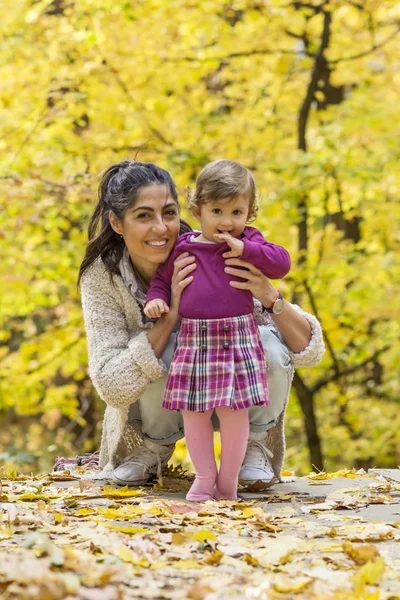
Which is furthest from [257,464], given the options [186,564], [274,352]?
[186,564]

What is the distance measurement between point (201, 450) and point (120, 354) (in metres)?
0.54

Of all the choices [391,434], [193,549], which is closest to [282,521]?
[193,549]

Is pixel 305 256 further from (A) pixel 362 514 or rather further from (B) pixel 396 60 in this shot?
(A) pixel 362 514

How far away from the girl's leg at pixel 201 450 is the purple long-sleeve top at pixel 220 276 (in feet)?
1.26

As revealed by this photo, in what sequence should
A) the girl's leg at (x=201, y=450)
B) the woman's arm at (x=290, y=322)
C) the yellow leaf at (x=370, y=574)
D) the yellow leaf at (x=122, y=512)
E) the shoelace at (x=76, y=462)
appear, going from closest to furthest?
the yellow leaf at (x=370, y=574) < the yellow leaf at (x=122, y=512) < the girl's leg at (x=201, y=450) < the woman's arm at (x=290, y=322) < the shoelace at (x=76, y=462)

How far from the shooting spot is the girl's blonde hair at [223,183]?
115 inches

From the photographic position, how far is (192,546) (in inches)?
88.5

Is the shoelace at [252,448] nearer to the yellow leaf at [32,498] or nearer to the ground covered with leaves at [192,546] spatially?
the ground covered with leaves at [192,546]

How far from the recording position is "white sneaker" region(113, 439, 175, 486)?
3.47 meters

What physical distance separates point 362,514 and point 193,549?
0.91m

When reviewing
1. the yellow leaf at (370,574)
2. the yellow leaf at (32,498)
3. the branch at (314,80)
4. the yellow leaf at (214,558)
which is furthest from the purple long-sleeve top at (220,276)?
the branch at (314,80)

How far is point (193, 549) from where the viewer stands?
2.22 meters

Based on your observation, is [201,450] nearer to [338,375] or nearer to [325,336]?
[325,336]

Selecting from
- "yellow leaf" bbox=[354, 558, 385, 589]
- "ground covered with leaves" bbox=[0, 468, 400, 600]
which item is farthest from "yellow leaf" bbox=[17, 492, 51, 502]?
"yellow leaf" bbox=[354, 558, 385, 589]
